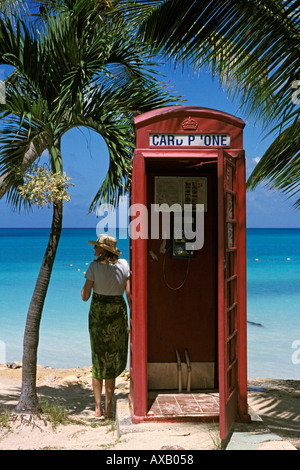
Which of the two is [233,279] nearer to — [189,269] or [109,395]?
[189,269]

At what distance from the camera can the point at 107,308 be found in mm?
4996

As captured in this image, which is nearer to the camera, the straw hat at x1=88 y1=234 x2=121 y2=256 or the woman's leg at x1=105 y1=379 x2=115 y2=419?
the straw hat at x1=88 y1=234 x2=121 y2=256

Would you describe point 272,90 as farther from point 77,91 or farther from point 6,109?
point 6,109

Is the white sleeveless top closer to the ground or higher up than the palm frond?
closer to the ground

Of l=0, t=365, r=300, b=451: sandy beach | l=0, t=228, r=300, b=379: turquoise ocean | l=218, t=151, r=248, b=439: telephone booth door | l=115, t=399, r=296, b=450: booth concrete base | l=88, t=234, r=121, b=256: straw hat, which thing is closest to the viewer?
l=115, t=399, r=296, b=450: booth concrete base

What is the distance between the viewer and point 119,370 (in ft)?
17.1

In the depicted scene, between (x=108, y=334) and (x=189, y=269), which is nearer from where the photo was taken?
(x=108, y=334)

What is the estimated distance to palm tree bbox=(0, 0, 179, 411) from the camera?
539 cm

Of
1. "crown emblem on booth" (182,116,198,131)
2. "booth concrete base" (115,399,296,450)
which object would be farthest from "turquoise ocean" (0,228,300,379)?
"booth concrete base" (115,399,296,450)

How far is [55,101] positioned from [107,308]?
2.31 meters

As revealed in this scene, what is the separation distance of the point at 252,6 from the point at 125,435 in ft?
13.0

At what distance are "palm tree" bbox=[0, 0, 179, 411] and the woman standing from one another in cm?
96

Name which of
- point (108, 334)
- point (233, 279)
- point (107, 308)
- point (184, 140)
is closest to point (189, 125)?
point (184, 140)

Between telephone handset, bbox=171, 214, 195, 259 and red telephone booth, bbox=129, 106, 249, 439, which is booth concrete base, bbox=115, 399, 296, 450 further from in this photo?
telephone handset, bbox=171, 214, 195, 259
